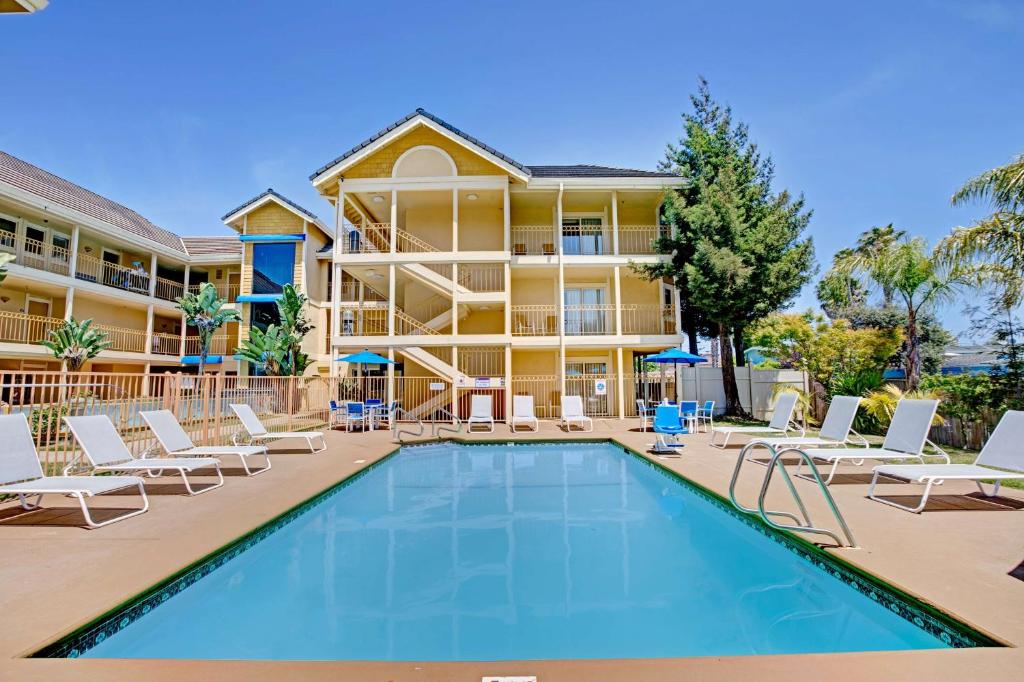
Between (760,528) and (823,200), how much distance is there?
17825 mm

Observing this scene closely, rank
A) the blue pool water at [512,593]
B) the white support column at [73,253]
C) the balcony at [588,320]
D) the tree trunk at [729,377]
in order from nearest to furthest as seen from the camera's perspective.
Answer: the blue pool water at [512,593] → the tree trunk at [729,377] → the balcony at [588,320] → the white support column at [73,253]

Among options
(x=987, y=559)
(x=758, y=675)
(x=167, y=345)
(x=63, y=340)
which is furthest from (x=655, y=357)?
(x=167, y=345)

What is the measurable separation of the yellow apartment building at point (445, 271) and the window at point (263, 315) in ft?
12.8

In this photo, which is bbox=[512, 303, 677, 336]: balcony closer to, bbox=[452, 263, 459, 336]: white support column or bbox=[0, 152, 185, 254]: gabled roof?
bbox=[452, 263, 459, 336]: white support column

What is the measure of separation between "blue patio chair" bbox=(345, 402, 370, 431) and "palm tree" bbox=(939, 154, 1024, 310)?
16.3m

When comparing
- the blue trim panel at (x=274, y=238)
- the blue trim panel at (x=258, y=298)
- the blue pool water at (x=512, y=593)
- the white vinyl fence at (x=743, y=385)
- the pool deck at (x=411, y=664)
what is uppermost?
the blue trim panel at (x=274, y=238)

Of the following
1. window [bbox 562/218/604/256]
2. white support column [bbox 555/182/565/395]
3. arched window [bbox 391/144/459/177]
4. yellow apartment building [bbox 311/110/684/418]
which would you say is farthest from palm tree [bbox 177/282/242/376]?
window [bbox 562/218/604/256]

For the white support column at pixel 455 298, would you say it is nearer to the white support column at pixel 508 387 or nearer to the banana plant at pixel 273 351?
the white support column at pixel 508 387

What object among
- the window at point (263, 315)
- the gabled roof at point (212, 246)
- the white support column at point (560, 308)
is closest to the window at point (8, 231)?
the gabled roof at point (212, 246)

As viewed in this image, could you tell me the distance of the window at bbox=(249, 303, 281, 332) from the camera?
2453 cm

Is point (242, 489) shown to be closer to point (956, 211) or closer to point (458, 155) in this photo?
point (458, 155)

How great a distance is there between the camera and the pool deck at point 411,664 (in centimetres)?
243

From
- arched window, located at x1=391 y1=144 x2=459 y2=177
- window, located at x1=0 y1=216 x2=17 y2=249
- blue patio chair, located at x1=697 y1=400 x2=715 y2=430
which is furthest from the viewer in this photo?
window, located at x1=0 y1=216 x2=17 y2=249

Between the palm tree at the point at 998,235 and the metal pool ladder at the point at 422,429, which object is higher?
the palm tree at the point at 998,235
